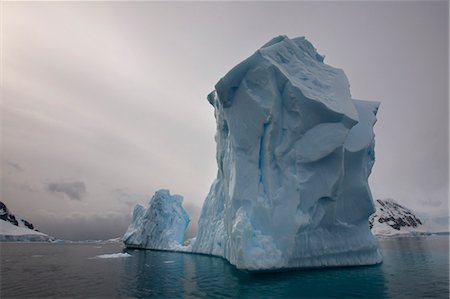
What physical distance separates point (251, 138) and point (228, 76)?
3594mm

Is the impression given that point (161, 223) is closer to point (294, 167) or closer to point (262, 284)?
point (294, 167)

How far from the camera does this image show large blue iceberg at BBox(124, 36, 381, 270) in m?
14.1

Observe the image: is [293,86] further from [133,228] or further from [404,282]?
[133,228]

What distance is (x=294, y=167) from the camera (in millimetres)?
14953

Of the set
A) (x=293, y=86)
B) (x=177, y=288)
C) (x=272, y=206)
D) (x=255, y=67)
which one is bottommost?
(x=177, y=288)

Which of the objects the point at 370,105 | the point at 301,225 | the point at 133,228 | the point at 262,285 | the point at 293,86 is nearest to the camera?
the point at 262,285

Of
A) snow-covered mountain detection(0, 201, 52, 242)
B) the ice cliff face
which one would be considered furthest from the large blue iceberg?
snow-covered mountain detection(0, 201, 52, 242)

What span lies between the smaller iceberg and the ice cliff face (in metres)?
20.9

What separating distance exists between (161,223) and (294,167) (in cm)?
2596

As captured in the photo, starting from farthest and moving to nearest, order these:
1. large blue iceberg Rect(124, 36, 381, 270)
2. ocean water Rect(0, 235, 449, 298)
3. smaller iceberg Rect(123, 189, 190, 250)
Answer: smaller iceberg Rect(123, 189, 190, 250)
large blue iceberg Rect(124, 36, 381, 270)
ocean water Rect(0, 235, 449, 298)

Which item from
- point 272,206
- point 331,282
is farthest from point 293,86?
point 331,282

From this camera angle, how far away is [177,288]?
1080 cm

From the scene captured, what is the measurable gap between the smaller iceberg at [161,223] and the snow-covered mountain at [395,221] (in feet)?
334

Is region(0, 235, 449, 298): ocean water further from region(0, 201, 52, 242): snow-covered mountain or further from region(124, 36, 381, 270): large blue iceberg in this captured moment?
region(0, 201, 52, 242): snow-covered mountain
